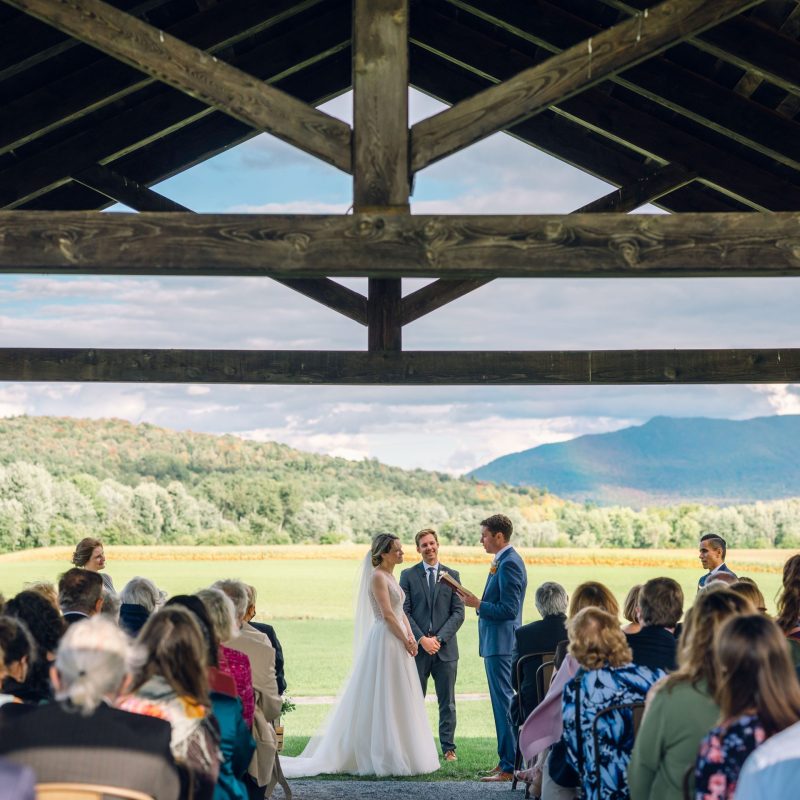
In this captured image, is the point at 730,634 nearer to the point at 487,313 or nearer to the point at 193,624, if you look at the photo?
the point at 193,624

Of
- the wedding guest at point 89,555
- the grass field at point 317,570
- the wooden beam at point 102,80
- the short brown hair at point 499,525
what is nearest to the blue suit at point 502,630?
the short brown hair at point 499,525

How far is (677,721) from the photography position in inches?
131

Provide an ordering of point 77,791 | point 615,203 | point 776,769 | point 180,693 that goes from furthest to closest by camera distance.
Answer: point 615,203
point 180,693
point 77,791
point 776,769

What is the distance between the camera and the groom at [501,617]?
761cm

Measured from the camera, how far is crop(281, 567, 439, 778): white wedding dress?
766 centimetres

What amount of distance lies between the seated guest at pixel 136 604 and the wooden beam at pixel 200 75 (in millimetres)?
2412

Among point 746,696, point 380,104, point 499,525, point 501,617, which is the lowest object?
point 501,617

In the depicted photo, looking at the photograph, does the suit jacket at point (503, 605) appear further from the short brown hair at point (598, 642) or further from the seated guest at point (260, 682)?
the short brown hair at point (598, 642)

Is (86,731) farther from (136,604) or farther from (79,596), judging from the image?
(136,604)

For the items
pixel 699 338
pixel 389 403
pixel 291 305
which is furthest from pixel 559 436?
pixel 291 305

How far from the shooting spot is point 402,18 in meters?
4.73

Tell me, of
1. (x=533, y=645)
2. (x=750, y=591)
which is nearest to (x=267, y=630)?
(x=533, y=645)

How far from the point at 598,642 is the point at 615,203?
5140 mm

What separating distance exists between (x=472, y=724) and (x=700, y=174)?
20.9ft
